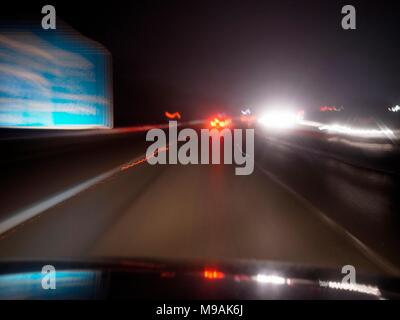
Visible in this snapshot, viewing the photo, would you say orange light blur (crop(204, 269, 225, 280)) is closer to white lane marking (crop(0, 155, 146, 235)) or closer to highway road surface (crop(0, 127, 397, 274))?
highway road surface (crop(0, 127, 397, 274))

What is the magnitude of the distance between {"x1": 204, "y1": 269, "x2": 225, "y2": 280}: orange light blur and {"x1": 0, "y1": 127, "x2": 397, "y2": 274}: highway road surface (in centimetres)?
138

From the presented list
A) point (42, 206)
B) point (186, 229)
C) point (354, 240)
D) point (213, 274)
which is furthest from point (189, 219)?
point (213, 274)

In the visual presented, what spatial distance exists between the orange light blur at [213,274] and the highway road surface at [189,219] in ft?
4.52

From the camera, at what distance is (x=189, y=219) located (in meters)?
10.9

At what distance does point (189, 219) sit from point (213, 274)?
5638 mm

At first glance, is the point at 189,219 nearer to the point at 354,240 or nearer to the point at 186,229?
the point at 186,229

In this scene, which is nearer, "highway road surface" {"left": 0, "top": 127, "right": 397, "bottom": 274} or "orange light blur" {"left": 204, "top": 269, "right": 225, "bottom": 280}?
"orange light blur" {"left": 204, "top": 269, "right": 225, "bottom": 280}

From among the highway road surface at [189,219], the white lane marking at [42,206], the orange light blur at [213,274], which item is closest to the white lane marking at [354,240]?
the highway road surface at [189,219]

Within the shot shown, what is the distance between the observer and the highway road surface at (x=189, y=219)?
8227 mm

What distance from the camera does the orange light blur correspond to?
5164mm

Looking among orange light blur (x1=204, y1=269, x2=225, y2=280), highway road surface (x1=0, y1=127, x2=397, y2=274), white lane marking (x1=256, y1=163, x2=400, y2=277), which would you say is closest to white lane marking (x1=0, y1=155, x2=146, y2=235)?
highway road surface (x1=0, y1=127, x2=397, y2=274)
